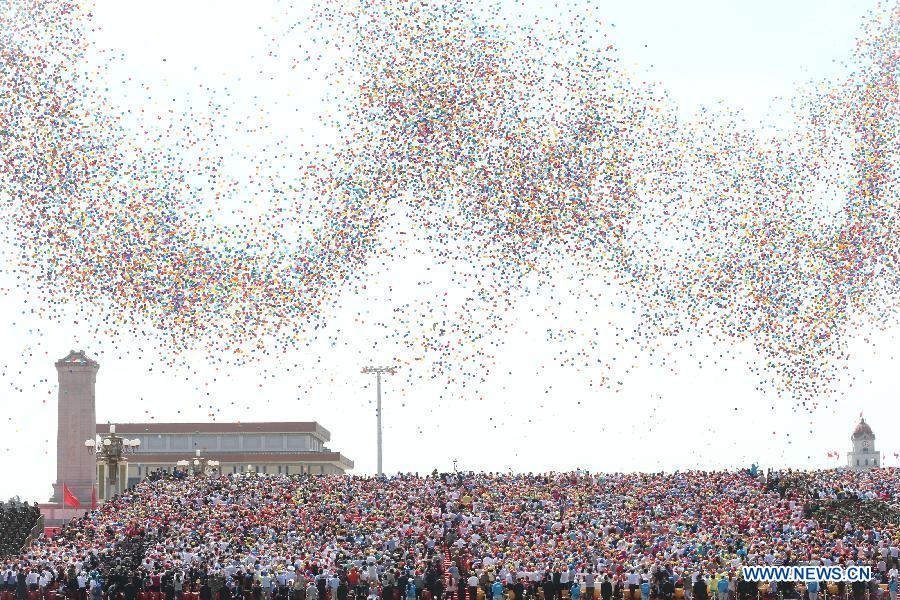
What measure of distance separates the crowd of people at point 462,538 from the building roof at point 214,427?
78.1 m

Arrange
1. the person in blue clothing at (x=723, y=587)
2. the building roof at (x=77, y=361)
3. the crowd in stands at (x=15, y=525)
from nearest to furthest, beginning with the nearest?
the person in blue clothing at (x=723, y=587) → the crowd in stands at (x=15, y=525) → the building roof at (x=77, y=361)

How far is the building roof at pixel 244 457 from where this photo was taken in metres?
138

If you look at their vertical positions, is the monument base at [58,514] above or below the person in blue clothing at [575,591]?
above

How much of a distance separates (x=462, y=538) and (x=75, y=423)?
49.1 meters

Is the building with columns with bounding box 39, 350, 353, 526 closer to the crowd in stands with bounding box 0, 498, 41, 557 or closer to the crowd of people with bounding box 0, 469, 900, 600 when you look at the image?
the crowd in stands with bounding box 0, 498, 41, 557

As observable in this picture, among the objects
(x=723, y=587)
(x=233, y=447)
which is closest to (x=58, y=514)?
(x=723, y=587)

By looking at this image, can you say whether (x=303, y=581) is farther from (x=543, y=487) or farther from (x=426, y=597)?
(x=543, y=487)

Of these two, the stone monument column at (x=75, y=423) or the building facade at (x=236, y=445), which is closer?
the stone monument column at (x=75, y=423)

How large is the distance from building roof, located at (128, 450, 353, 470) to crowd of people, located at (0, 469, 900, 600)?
74563 millimetres

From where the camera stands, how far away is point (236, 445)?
142625mm

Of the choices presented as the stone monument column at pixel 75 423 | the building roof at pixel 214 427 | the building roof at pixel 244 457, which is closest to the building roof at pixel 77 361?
the stone monument column at pixel 75 423

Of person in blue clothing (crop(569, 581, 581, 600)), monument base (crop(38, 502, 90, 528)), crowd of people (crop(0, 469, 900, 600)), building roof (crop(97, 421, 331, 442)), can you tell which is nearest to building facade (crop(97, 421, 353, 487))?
building roof (crop(97, 421, 331, 442))

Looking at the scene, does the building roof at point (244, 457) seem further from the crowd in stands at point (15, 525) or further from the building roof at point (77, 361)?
the crowd in stands at point (15, 525)

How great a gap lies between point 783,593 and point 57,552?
23.9 meters
